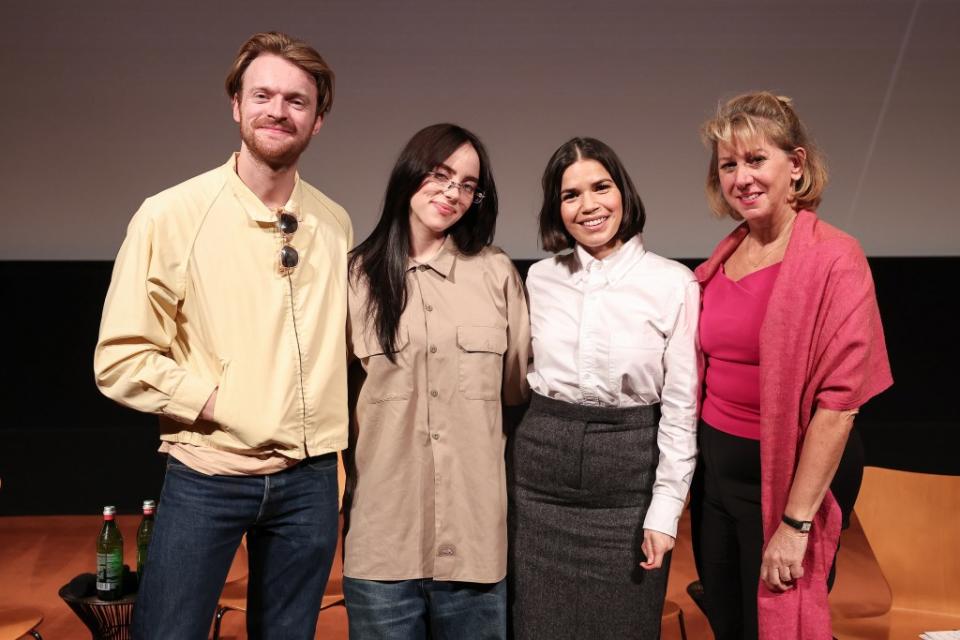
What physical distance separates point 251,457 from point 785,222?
131cm

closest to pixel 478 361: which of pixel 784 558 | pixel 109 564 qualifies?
pixel 784 558

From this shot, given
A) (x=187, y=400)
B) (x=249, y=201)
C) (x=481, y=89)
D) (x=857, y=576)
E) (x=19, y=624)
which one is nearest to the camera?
(x=187, y=400)

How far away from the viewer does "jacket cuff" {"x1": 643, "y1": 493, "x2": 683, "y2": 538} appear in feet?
6.81

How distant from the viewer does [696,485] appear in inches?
87.7

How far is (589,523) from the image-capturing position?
2172mm

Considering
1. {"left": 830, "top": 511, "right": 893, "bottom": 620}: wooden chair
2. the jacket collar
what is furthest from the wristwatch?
{"left": 830, "top": 511, "right": 893, "bottom": 620}: wooden chair

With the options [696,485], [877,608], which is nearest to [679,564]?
[877,608]

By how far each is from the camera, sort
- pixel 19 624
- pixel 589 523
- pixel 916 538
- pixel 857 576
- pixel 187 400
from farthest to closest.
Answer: pixel 857 576 → pixel 916 538 → pixel 19 624 → pixel 589 523 → pixel 187 400

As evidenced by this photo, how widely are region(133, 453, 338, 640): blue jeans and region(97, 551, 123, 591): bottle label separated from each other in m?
0.92

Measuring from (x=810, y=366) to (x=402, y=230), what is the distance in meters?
0.98

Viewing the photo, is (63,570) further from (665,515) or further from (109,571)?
(665,515)

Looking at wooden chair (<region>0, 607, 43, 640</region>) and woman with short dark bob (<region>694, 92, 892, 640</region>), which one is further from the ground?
woman with short dark bob (<region>694, 92, 892, 640</region>)

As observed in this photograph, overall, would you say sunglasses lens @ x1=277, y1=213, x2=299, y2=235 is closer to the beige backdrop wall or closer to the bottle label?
the bottle label

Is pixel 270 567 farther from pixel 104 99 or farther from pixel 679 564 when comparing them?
pixel 104 99
